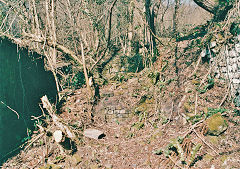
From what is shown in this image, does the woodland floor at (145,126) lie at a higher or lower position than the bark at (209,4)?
lower

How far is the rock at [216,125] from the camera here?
13.8ft

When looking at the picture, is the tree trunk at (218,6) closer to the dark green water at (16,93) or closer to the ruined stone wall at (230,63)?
the ruined stone wall at (230,63)

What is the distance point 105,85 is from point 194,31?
4.19 m

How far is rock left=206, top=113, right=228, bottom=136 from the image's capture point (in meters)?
4.21

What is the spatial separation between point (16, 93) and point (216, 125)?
6089 millimetres

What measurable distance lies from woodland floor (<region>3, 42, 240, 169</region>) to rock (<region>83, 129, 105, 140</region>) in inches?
4.7

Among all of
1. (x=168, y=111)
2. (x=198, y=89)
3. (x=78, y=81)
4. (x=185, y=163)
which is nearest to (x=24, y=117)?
(x=78, y=81)

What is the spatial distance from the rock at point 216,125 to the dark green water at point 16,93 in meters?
5.18

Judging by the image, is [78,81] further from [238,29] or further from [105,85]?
[238,29]

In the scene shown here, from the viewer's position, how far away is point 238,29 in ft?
15.2

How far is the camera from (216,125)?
4.23 metres

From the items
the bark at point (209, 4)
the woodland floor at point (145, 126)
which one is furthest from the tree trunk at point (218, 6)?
the woodland floor at point (145, 126)

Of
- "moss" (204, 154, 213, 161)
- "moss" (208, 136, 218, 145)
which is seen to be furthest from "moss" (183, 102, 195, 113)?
"moss" (204, 154, 213, 161)

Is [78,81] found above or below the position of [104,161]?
above
